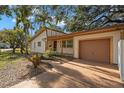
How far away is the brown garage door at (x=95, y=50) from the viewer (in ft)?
39.8

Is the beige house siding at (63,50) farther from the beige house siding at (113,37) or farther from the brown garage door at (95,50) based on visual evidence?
the brown garage door at (95,50)

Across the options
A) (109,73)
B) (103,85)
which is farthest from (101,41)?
(103,85)

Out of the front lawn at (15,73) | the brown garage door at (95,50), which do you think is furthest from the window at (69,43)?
the front lawn at (15,73)

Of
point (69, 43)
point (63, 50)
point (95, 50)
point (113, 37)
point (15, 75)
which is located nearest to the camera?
point (15, 75)

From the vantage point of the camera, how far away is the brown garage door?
1213 centimetres

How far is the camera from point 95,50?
13227 mm

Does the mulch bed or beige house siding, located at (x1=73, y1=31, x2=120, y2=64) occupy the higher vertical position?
beige house siding, located at (x1=73, y1=31, x2=120, y2=64)

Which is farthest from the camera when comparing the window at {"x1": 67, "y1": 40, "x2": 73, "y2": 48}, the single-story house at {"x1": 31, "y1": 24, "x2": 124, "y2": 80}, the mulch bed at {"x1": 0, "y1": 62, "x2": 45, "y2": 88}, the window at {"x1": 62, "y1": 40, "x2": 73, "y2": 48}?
the window at {"x1": 62, "y1": 40, "x2": 73, "y2": 48}

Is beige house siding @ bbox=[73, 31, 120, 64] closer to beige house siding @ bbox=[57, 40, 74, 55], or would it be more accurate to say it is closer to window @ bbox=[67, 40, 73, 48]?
window @ bbox=[67, 40, 73, 48]

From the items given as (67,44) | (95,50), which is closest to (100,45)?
(95,50)

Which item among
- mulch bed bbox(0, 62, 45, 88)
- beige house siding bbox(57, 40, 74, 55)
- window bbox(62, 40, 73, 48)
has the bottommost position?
mulch bed bbox(0, 62, 45, 88)

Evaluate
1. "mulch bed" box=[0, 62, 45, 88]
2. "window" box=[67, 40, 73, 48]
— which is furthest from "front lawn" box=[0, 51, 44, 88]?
"window" box=[67, 40, 73, 48]

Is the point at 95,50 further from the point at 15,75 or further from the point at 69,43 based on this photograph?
the point at 15,75

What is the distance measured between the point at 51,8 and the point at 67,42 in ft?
20.2
